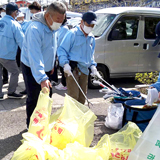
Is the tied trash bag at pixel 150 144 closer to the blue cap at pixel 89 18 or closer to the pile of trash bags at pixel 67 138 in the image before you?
the pile of trash bags at pixel 67 138

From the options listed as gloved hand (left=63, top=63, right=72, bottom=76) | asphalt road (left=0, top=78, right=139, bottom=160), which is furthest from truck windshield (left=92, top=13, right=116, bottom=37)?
gloved hand (left=63, top=63, right=72, bottom=76)

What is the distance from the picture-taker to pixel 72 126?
2.59m

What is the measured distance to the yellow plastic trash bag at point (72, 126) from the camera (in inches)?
99.2

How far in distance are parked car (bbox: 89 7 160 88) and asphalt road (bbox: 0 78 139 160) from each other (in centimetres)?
85

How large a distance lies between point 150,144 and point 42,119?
3.98 feet

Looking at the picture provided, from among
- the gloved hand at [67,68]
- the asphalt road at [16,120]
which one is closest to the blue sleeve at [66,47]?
the gloved hand at [67,68]

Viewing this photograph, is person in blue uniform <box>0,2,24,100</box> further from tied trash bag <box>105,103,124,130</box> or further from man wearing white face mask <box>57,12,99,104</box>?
tied trash bag <box>105,103,124,130</box>

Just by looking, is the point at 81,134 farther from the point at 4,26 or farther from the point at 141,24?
the point at 141,24

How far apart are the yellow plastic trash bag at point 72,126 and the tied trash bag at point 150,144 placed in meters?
0.83

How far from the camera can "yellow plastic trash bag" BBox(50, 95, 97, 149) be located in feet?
8.27

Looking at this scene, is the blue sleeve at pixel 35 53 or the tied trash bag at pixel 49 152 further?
the blue sleeve at pixel 35 53

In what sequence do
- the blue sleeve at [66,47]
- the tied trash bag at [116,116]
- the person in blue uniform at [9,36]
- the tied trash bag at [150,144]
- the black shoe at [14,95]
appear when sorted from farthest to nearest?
the black shoe at [14,95]
the person in blue uniform at [9,36]
the tied trash bag at [116,116]
the blue sleeve at [66,47]
the tied trash bag at [150,144]

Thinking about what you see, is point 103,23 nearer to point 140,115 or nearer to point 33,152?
point 140,115

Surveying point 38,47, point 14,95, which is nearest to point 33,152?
point 38,47
